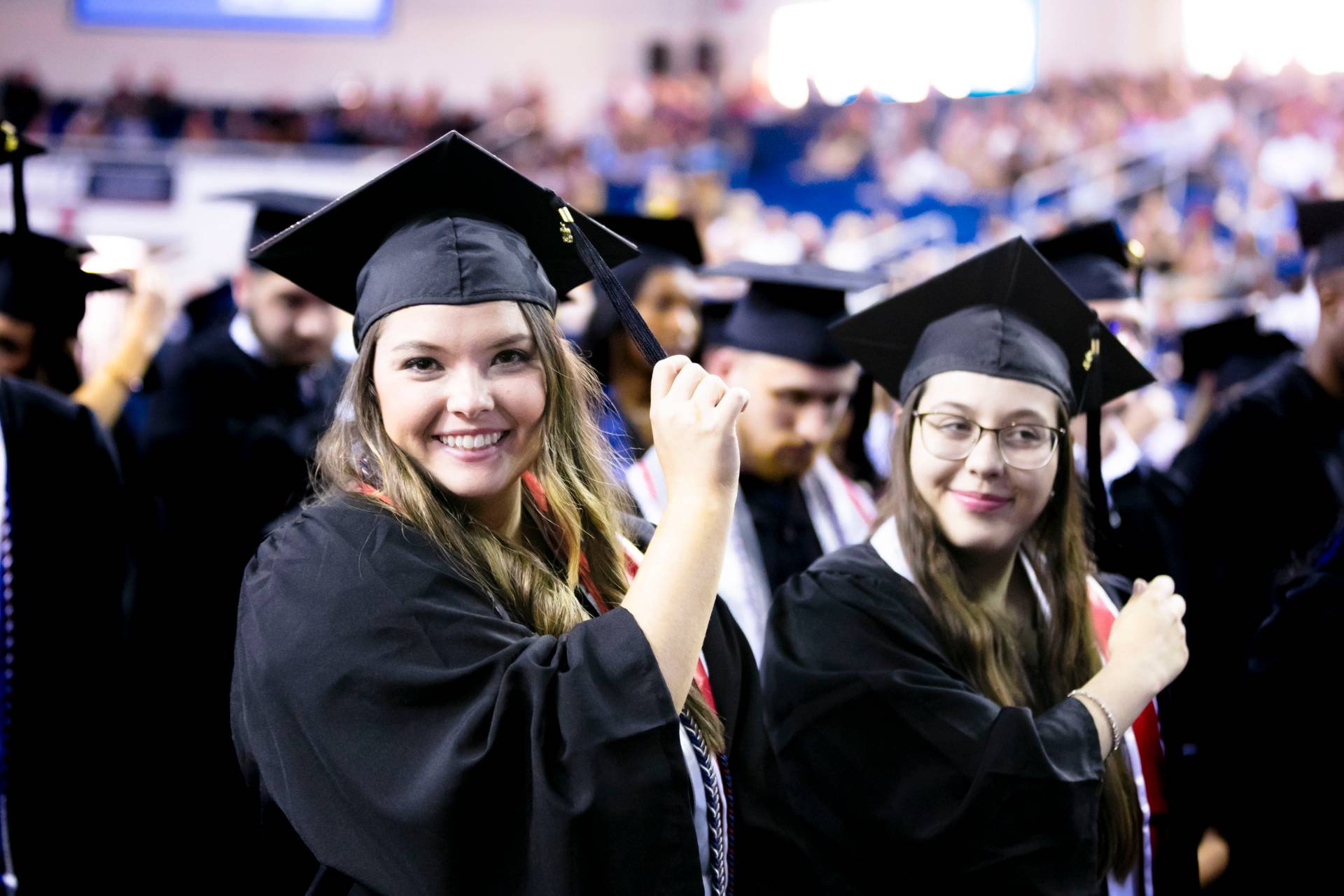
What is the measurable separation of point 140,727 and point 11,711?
61cm

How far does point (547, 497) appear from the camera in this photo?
180 cm

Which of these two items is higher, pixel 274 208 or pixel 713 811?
pixel 274 208

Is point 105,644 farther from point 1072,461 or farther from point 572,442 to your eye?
point 1072,461

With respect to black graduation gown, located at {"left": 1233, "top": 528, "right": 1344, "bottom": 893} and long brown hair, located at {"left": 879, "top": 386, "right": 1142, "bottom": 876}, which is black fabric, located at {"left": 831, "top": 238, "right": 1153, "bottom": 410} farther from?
black graduation gown, located at {"left": 1233, "top": 528, "right": 1344, "bottom": 893}

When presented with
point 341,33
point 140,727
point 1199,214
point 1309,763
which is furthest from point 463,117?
point 1309,763

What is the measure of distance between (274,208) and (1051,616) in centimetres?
264

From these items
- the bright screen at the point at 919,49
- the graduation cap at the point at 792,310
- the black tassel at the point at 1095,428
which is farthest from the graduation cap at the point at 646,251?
the bright screen at the point at 919,49

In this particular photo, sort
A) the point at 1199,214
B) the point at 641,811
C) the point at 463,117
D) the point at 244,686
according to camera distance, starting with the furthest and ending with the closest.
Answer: the point at 463,117
the point at 1199,214
the point at 244,686
the point at 641,811

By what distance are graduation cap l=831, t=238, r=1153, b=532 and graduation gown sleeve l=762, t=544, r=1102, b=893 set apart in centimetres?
41

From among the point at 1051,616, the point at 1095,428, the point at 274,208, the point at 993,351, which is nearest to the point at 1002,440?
the point at 993,351

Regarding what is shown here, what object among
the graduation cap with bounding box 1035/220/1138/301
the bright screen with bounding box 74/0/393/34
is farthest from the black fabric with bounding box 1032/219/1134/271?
the bright screen with bounding box 74/0/393/34

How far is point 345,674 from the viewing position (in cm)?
143

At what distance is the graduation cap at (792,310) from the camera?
3244 millimetres

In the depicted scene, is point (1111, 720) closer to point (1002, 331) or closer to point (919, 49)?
point (1002, 331)
